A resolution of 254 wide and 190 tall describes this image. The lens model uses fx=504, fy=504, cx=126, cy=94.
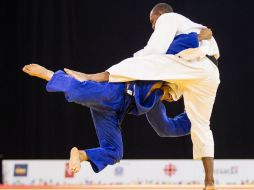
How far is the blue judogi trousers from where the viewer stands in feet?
8.79

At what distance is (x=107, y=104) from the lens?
275cm

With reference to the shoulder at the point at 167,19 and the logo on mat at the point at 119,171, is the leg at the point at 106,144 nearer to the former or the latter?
the shoulder at the point at 167,19

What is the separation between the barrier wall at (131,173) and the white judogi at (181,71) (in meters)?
1.92

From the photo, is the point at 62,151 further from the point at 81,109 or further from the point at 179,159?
the point at 179,159

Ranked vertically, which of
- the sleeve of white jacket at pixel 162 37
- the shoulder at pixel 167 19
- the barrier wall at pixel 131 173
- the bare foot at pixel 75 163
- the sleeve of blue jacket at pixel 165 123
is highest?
the shoulder at pixel 167 19

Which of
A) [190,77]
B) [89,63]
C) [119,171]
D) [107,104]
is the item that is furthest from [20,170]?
[190,77]

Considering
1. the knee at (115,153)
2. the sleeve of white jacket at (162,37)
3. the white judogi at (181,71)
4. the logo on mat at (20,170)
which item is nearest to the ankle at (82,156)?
the knee at (115,153)

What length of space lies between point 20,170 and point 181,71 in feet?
9.20

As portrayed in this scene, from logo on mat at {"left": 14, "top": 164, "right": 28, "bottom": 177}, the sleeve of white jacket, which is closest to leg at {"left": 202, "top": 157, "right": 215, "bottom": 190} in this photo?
the sleeve of white jacket

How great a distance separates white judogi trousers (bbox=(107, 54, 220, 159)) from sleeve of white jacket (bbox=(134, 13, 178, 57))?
4 centimetres

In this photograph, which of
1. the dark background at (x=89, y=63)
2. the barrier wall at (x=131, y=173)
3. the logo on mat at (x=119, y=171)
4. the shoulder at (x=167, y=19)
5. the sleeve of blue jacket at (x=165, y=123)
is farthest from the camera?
the dark background at (x=89, y=63)

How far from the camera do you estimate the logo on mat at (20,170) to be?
506 centimetres

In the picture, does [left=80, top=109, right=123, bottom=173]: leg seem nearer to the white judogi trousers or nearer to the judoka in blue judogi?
the judoka in blue judogi

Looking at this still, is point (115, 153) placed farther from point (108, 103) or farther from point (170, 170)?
point (170, 170)
